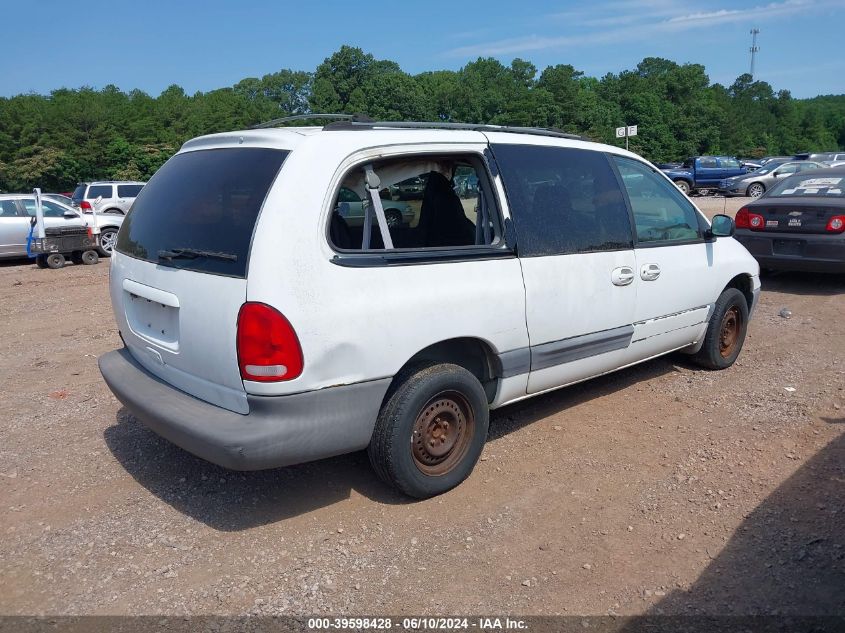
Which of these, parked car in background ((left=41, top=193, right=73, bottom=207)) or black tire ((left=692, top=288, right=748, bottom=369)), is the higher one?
parked car in background ((left=41, top=193, right=73, bottom=207))

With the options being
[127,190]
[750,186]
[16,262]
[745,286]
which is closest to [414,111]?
[750,186]

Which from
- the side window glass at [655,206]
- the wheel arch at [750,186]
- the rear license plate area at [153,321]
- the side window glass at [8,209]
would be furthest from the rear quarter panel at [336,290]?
the wheel arch at [750,186]

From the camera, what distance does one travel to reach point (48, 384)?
19.4ft

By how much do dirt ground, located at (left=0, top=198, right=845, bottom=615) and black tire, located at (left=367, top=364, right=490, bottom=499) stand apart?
169 mm

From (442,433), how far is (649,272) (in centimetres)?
201

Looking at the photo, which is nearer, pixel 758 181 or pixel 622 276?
pixel 622 276

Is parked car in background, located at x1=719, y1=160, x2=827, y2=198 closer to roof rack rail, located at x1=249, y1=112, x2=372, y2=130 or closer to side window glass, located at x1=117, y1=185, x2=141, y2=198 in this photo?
side window glass, located at x1=117, y1=185, x2=141, y2=198

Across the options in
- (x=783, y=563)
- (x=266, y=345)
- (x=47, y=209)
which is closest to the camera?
(x=266, y=345)

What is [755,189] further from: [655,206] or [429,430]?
[429,430]

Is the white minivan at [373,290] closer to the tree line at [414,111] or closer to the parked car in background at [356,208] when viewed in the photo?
the parked car in background at [356,208]

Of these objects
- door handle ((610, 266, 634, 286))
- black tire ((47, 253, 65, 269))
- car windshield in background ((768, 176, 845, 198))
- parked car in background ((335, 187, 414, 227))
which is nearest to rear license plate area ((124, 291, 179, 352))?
parked car in background ((335, 187, 414, 227))

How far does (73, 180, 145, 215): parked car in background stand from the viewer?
21.6 metres

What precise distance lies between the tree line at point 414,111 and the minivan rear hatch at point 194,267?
3367cm

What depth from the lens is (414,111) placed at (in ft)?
211
